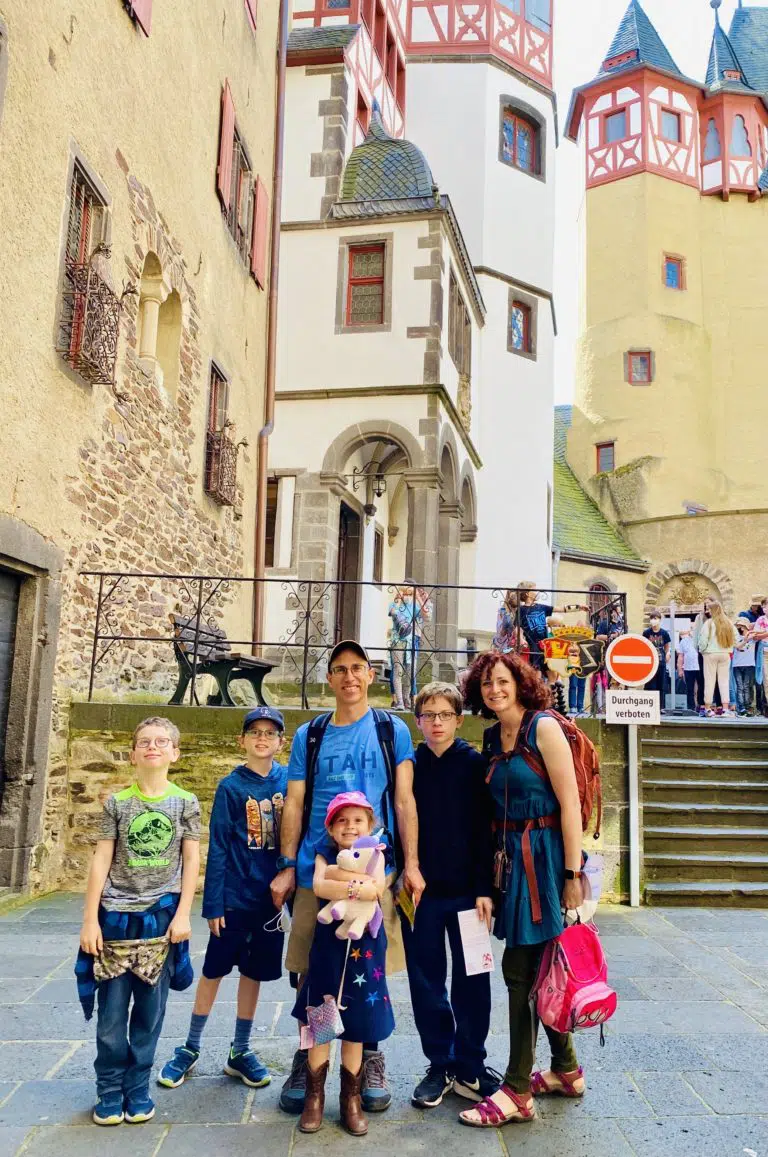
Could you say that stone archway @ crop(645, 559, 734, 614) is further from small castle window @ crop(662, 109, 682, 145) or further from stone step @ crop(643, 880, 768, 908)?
stone step @ crop(643, 880, 768, 908)

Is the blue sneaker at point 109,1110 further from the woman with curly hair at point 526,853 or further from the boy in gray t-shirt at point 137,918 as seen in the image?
the woman with curly hair at point 526,853

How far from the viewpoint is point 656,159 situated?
2839 cm

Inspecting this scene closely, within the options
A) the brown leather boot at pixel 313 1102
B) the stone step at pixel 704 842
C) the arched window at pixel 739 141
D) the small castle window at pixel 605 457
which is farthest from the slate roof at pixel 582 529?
the brown leather boot at pixel 313 1102

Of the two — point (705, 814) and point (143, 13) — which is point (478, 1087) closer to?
point (705, 814)

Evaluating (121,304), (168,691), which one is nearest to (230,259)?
(121,304)

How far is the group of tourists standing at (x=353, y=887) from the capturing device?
10.7ft

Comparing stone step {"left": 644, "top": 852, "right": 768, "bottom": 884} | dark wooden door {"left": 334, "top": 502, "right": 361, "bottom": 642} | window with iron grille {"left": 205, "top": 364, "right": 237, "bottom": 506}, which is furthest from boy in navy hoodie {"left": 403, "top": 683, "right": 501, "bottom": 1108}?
dark wooden door {"left": 334, "top": 502, "right": 361, "bottom": 642}

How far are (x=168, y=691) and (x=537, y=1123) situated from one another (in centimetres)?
666

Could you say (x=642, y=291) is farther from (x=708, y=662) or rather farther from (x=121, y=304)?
(x=121, y=304)

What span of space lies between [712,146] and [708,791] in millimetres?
26401

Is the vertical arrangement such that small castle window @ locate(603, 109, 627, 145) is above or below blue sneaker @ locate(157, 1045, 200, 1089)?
above

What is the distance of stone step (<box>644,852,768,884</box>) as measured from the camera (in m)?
7.70

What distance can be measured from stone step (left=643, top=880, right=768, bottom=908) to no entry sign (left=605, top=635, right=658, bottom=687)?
5.27 feet

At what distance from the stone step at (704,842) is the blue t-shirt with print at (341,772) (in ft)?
16.6
